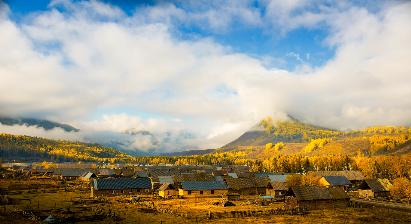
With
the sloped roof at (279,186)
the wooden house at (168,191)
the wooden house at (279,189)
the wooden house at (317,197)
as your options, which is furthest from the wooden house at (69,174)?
the wooden house at (317,197)

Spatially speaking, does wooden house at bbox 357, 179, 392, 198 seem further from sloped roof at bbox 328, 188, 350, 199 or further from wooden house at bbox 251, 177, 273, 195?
wooden house at bbox 251, 177, 273, 195

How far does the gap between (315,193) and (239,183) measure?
1458 inches

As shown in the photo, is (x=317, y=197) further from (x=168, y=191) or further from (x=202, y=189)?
(x=168, y=191)

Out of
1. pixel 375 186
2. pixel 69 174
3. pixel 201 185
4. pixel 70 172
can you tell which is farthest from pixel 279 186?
pixel 70 172

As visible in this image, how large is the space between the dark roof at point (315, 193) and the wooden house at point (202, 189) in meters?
30.5

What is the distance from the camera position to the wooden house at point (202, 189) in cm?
9455

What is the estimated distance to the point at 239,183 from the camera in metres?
106

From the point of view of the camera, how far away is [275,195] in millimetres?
96000

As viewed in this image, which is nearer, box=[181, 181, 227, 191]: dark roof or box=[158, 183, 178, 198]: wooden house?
box=[181, 181, 227, 191]: dark roof

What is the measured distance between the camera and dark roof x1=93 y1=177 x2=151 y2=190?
319ft

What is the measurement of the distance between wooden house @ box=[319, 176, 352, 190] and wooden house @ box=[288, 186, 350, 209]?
122 feet

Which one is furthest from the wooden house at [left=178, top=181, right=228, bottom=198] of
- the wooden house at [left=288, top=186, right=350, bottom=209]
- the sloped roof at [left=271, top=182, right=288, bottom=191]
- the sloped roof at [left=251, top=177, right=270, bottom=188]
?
the wooden house at [left=288, top=186, right=350, bottom=209]

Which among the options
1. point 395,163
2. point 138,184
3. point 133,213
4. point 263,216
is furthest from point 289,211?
point 395,163

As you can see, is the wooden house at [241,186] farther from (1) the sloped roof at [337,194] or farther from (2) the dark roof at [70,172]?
(2) the dark roof at [70,172]
